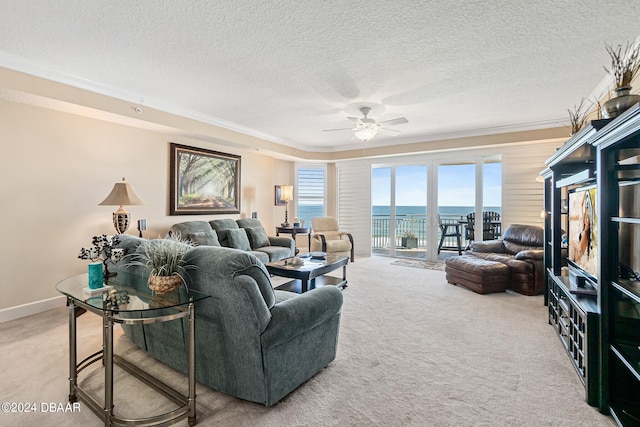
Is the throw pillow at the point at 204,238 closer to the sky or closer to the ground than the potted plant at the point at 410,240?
closer to the sky

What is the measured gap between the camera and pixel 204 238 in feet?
14.6

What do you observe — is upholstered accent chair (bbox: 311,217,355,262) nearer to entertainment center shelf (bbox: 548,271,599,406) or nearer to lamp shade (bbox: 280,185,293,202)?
lamp shade (bbox: 280,185,293,202)

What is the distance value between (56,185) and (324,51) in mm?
3484

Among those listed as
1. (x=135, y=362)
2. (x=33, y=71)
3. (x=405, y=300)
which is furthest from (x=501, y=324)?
(x=33, y=71)

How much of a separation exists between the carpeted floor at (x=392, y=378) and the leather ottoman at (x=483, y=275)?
0.69 m

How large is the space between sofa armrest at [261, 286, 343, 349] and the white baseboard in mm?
3368

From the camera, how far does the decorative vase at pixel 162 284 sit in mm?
1779

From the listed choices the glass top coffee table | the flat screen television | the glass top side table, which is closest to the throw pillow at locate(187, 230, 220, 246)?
the glass top coffee table

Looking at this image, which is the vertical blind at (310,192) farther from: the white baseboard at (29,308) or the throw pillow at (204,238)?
the white baseboard at (29,308)

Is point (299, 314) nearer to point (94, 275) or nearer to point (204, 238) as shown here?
point (94, 275)

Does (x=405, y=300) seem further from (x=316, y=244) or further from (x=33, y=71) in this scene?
(x=33, y=71)

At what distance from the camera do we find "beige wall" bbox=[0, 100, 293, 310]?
10.5 feet

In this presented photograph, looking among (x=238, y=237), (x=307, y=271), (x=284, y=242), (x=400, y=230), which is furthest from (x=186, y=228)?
(x=400, y=230)

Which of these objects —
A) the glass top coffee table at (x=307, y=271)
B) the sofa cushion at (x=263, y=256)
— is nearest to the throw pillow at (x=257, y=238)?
the sofa cushion at (x=263, y=256)
